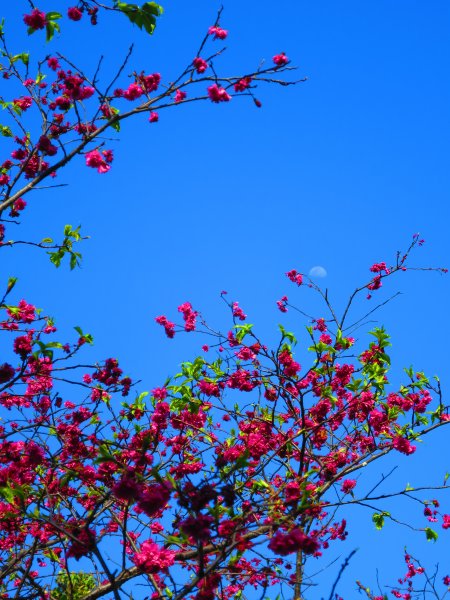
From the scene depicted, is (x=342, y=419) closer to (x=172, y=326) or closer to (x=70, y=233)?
(x=172, y=326)

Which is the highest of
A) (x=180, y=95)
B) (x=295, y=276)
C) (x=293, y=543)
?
(x=295, y=276)

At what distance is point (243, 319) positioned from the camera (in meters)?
9.31

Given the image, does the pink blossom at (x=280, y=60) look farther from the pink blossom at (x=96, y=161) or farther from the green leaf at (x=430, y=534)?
the green leaf at (x=430, y=534)

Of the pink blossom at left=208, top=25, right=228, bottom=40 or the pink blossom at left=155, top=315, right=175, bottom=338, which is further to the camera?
the pink blossom at left=155, top=315, right=175, bottom=338

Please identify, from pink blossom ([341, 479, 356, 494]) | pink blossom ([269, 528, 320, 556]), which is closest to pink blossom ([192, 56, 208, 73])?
pink blossom ([269, 528, 320, 556])

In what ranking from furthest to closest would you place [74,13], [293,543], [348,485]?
1. [348,485]
2. [74,13]
3. [293,543]

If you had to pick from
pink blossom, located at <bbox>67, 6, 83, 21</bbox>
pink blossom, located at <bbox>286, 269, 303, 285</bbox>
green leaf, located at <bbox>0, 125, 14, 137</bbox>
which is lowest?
pink blossom, located at <bbox>67, 6, 83, 21</bbox>

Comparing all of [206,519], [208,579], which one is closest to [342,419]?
[208,579]

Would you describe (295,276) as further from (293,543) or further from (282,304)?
(293,543)

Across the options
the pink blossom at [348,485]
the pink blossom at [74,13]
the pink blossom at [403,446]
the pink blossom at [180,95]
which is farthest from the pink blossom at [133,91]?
the pink blossom at [348,485]

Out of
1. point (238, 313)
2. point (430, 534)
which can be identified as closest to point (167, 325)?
point (238, 313)

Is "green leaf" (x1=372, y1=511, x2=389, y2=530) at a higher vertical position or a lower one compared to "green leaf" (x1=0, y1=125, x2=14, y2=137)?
lower

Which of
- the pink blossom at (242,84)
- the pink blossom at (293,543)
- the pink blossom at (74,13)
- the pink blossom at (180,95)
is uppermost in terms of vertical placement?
the pink blossom at (74,13)

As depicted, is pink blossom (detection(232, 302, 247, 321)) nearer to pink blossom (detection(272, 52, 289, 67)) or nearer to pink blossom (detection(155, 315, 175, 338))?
pink blossom (detection(155, 315, 175, 338))
